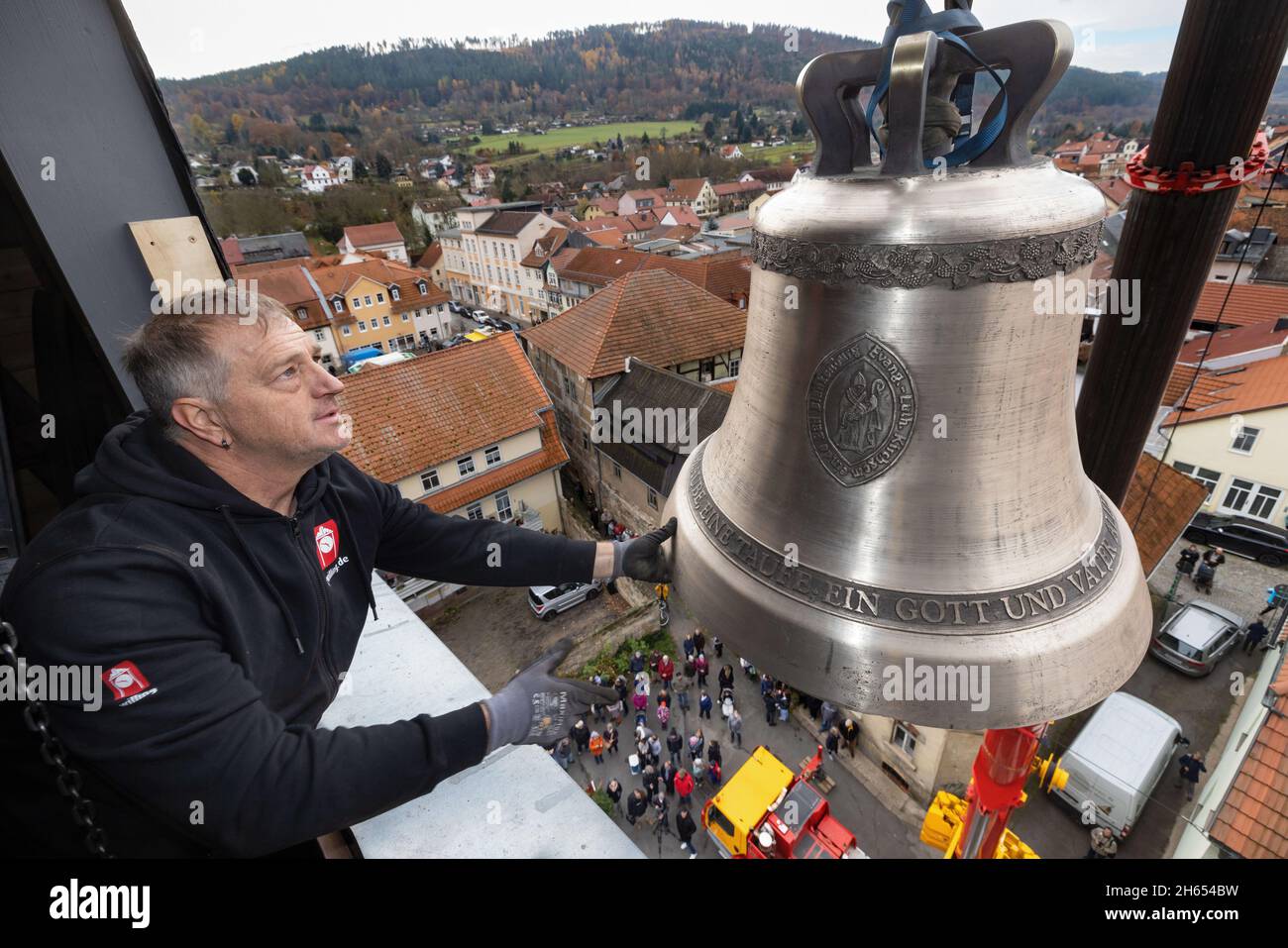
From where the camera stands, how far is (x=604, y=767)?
44.5ft

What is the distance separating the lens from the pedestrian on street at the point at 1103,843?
11219mm

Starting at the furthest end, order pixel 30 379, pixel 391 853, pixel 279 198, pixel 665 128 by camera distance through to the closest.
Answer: pixel 665 128, pixel 279 198, pixel 30 379, pixel 391 853

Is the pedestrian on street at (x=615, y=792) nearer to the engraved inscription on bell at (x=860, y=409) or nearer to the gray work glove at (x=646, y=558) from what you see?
the gray work glove at (x=646, y=558)

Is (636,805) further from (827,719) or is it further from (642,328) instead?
(642,328)

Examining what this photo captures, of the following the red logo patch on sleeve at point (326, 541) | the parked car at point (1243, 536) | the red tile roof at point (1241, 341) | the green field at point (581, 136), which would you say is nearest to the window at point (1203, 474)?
the parked car at point (1243, 536)

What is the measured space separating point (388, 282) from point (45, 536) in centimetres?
4178

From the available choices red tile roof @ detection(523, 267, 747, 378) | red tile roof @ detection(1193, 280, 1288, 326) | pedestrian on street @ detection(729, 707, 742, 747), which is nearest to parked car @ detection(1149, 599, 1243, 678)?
pedestrian on street @ detection(729, 707, 742, 747)

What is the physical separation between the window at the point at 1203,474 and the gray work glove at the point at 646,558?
77.5ft

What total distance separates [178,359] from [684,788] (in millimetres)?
12561

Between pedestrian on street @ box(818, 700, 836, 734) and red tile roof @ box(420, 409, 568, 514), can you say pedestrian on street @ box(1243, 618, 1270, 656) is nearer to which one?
pedestrian on street @ box(818, 700, 836, 734)

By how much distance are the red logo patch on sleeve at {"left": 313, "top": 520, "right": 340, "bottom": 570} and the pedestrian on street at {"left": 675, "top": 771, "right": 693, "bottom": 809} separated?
1153 centimetres

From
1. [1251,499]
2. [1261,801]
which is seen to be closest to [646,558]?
[1261,801]
